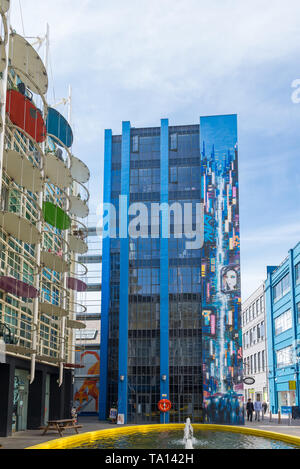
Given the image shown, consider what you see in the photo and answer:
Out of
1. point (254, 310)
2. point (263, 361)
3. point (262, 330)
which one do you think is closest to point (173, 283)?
point (263, 361)

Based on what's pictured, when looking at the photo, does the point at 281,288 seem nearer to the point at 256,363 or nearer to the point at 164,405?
the point at 256,363

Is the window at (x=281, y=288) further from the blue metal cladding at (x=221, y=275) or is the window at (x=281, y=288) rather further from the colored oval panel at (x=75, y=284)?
the colored oval panel at (x=75, y=284)

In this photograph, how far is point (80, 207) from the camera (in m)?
36.6

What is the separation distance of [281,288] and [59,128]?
1399 inches

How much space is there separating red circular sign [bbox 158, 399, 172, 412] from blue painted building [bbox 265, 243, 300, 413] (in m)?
12.5

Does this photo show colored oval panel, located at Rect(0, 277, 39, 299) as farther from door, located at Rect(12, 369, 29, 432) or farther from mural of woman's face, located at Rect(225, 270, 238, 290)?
mural of woman's face, located at Rect(225, 270, 238, 290)

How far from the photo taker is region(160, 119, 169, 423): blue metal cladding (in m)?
42.4

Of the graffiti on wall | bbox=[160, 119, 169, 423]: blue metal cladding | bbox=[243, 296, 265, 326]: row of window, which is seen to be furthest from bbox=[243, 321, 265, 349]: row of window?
bbox=[160, 119, 169, 423]: blue metal cladding

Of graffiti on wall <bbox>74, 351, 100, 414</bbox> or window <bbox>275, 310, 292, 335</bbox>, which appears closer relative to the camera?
graffiti on wall <bbox>74, 351, 100, 414</bbox>

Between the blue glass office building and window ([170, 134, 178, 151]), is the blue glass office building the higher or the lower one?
the lower one

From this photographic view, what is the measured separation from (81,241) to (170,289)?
10510 mm

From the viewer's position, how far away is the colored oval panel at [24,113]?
23.1m

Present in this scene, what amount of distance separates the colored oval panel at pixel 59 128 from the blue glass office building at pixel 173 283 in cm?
1384

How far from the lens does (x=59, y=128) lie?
32.2 m
